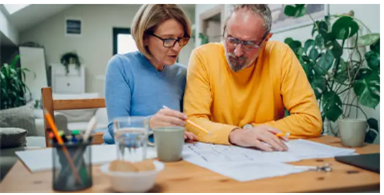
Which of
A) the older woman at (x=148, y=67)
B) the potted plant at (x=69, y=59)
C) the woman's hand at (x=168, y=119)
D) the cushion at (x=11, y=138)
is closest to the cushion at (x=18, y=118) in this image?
the cushion at (x=11, y=138)

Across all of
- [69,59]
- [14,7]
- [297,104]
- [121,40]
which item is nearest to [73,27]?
[69,59]

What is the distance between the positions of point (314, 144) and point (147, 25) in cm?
72

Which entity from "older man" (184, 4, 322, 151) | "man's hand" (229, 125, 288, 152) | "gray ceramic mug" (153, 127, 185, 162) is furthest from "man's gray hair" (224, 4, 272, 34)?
"gray ceramic mug" (153, 127, 185, 162)

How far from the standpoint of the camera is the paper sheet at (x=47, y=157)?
2.58 ft

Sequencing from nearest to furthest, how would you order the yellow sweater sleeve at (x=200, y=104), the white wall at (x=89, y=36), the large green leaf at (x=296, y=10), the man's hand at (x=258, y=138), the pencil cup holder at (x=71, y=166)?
the pencil cup holder at (x=71, y=166)
the man's hand at (x=258, y=138)
the yellow sweater sleeve at (x=200, y=104)
the large green leaf at (x=296, y=10)
the white wall at (x=89, y=36)

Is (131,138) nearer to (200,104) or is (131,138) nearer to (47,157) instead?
(47,157)

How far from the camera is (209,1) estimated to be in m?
5.09

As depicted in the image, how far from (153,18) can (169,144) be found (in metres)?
0.58

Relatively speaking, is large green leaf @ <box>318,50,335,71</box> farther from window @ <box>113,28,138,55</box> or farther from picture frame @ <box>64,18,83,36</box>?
picture frame @ <box>64,18,83,36</box>

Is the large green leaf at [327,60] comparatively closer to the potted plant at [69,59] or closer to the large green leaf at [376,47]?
the large green leaf at [376,47]

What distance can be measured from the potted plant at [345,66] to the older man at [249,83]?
885mm

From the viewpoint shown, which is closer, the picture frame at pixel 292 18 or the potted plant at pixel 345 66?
the potted plant at pixel 345 66

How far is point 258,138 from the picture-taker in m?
1.03

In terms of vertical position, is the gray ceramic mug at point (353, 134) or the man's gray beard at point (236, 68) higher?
the man's gray beard at point (236, 68)
